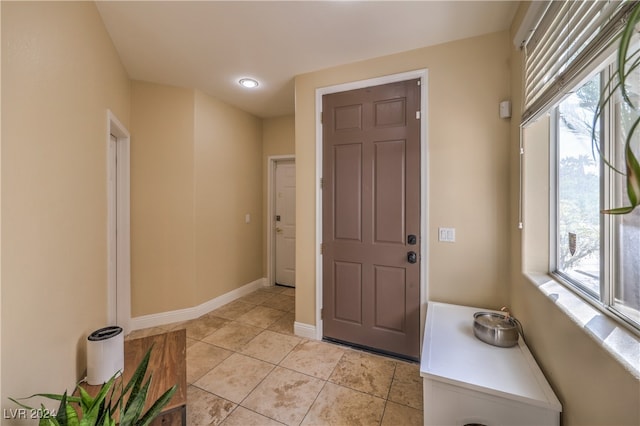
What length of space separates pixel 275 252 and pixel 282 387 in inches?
98.7

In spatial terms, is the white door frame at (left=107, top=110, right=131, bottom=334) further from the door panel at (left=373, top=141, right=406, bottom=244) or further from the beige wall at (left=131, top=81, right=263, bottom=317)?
the door panel at (left=373, top=141, right=406, bottom=244)

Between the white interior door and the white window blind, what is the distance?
10.2 feet

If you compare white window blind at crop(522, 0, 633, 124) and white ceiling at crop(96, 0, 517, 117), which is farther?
white ceiling at crop(96, 0, 517, 117)

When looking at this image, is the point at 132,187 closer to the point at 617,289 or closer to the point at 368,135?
the point at 368,135

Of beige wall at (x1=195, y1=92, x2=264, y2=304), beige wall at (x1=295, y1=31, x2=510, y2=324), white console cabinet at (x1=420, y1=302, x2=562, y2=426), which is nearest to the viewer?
white console cabinet at (x1=420, y1=302, x2=562, y2=426)

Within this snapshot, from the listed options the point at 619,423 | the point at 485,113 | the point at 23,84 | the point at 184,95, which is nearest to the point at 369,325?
the point at 619,423

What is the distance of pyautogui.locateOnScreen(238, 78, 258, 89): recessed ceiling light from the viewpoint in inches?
109

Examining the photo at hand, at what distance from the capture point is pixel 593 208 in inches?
42.6

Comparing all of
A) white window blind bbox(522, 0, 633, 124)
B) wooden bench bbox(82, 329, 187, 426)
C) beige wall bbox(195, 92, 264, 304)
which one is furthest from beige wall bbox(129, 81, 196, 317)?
white window blind bbox(522, 0, 633, 124)

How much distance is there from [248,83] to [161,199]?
1.58m

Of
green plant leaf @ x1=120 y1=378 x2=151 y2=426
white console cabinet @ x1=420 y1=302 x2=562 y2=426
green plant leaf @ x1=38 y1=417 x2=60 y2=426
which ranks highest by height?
green plant leaf @ x1=38 y1=417 x2=60 y2=426

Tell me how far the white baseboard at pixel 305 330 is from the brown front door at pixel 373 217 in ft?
0.39

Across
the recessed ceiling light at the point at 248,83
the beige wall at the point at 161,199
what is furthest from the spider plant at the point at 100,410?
the recessed ceiling light at the point at 248,83

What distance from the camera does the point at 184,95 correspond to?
9.55 feet
